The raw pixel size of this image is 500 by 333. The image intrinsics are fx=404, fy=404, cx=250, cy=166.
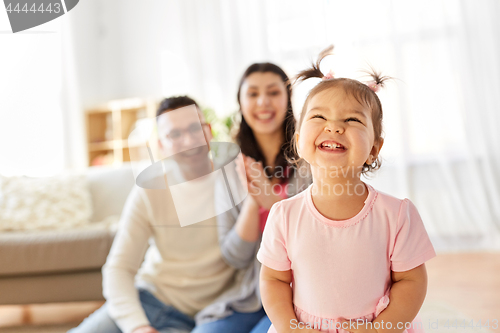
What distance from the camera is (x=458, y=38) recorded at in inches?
101

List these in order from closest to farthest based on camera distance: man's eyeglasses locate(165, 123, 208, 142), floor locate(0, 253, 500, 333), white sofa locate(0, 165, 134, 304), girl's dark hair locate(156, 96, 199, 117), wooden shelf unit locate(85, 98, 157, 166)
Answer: man's eyeglasses locate(165, 123, 208, 142)
girl's dark hair locate(156, 96, 199, 117)
floor locate(0, 253, 500, 333)
white sofa locate(0, 165, 134, 304)
wooden shelf unit locate(85, 98, 157, 166)

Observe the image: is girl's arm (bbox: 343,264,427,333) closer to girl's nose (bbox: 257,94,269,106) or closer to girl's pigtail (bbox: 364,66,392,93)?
girl's pigtail (bbox: 364,66,392,93)

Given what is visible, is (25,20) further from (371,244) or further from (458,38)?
(458,38)

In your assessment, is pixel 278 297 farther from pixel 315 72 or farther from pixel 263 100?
pixel 263 100

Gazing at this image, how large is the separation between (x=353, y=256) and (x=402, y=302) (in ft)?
0.31

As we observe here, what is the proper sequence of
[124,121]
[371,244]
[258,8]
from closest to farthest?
1. [371,244]
2. [258,8]
3. [124,121]

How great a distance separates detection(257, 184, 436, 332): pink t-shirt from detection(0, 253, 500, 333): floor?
443 millimetres

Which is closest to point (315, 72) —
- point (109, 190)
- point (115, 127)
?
point (109, 190)

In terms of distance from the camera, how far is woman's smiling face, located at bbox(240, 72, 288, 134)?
89 cm

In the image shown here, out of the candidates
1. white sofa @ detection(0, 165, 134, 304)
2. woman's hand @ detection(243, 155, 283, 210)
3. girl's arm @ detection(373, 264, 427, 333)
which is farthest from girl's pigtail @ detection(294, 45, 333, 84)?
white sofa @ detection(0, 165, 134, 304)

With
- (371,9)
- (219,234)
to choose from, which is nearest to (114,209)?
(219,234)

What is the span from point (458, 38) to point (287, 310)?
8.43 feet

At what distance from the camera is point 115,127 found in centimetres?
362

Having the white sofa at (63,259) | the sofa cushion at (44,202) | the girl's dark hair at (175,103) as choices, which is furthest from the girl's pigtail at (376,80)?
the sofa cushion at (44,202)
